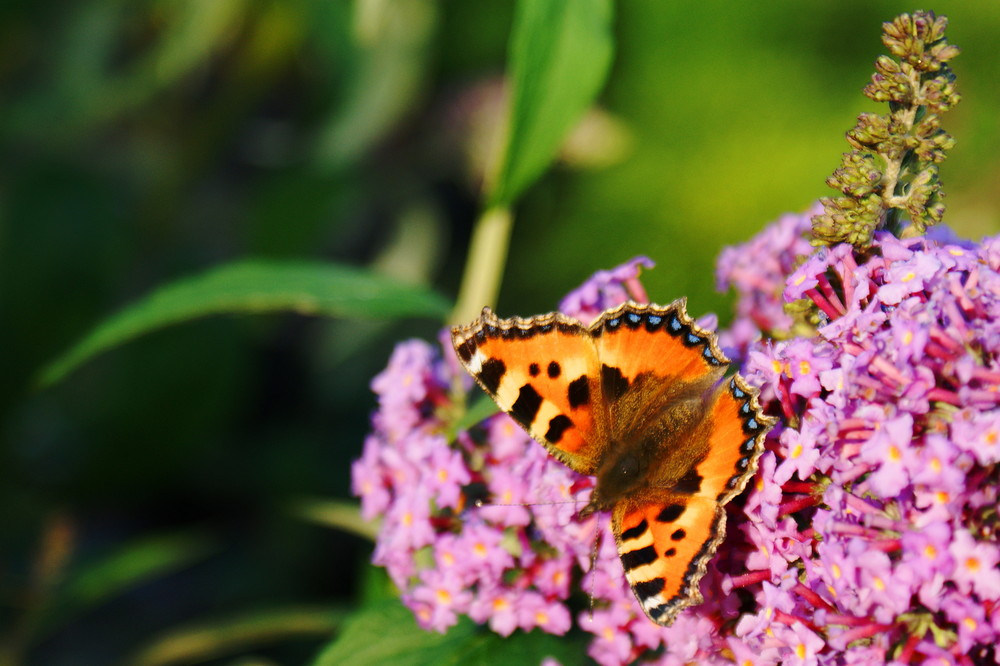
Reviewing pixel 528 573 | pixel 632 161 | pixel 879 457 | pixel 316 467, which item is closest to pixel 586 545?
pixel 528 573

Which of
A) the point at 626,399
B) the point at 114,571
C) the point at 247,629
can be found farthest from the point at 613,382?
the point at 114,571

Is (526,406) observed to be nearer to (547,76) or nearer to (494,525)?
(494,525)

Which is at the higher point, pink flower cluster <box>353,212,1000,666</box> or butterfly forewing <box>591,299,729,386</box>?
butterfly forewing <box>591,299,729,386</box>

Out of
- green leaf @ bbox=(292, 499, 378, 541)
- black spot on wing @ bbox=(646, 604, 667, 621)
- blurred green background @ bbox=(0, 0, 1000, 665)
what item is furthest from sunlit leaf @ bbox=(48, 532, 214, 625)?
black spot on wing @ bbox=(646, 604, 667, 621)

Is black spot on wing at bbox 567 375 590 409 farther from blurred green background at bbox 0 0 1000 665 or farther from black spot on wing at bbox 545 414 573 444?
blurred green background at bbox 0 0 1000 665

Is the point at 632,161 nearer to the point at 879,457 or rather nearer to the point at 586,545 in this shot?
the point at 586,545
